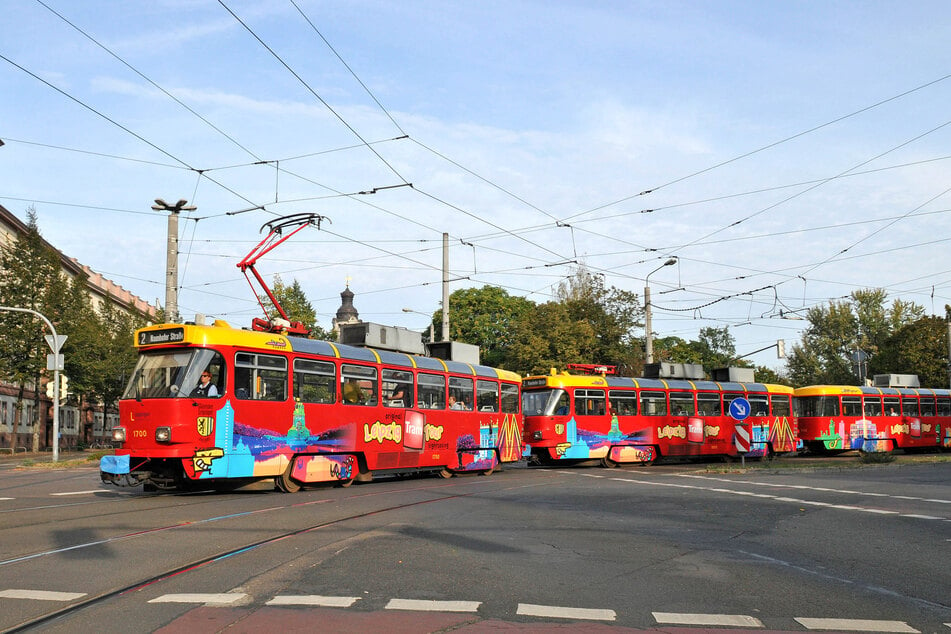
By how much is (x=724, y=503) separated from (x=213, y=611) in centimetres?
1018

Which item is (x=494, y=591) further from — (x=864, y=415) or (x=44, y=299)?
(x=44, y=299)

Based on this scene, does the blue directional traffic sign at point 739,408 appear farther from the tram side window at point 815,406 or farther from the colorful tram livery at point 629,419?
the tram side window at point 815,406

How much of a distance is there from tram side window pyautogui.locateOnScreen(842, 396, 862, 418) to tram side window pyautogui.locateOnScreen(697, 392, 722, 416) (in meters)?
9.65

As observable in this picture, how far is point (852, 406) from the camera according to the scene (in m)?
39.8

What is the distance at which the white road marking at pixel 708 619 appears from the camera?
5.92 meters

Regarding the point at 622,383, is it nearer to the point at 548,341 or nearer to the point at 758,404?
the point at 758,404

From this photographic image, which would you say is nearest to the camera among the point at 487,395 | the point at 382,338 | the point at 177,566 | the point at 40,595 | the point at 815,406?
the point at 40,595

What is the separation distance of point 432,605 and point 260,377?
10.3 meters

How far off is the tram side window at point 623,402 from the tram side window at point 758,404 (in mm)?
7545

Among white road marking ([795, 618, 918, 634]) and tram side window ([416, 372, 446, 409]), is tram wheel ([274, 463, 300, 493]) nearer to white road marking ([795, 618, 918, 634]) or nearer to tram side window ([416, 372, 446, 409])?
tram side window ([416, 372, 446, 409])

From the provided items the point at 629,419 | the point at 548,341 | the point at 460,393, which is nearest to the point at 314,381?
the point at 460,393

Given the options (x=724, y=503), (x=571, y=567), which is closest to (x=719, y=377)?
(x=724, y=503)

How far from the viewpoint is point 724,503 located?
1442 centimetres

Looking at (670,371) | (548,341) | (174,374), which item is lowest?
(174,374)
